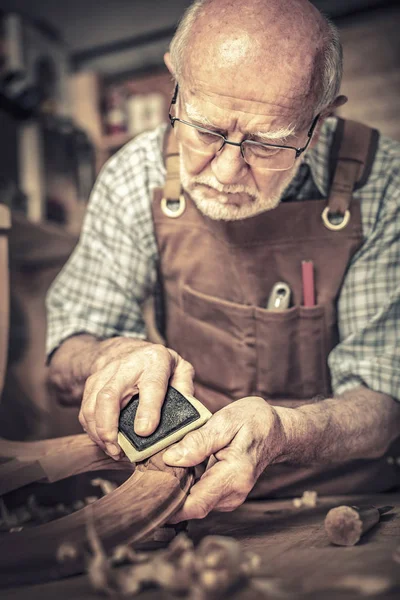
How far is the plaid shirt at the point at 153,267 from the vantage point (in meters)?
1.24

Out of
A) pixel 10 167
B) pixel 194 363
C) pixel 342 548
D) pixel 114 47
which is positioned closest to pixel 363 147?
pixel 194 363

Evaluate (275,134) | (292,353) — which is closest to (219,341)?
(292,353)

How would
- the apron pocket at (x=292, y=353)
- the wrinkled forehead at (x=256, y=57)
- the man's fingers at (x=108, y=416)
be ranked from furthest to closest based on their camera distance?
the apron pocket at (x=292, y=353)
the wrinkled forehead at (x=256, y=57)
the man's fingers at (x=108, y=416)

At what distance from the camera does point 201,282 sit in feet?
4.22

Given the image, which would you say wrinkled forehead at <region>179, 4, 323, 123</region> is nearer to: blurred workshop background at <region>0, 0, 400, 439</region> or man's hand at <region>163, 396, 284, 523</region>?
man's hand at <region>163, 396, 284, 523</region>

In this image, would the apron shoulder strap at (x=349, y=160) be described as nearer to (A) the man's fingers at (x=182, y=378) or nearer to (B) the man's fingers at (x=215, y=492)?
(A) the man's fingers at (x=182, y=378)

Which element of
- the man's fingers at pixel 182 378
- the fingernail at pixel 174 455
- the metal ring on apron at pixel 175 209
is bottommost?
the fingernail at pixel 174 455

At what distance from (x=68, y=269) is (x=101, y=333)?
7.7 inches

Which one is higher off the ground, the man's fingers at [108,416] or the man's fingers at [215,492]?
the man's fingers at [108,416]

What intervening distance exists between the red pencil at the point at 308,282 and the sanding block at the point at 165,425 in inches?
18.7

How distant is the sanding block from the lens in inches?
31.9

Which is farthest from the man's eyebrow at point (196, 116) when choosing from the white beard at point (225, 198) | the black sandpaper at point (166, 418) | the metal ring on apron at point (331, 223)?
the black sandpaper at point (166, 418)

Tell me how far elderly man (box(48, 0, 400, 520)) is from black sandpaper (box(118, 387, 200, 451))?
3 cm

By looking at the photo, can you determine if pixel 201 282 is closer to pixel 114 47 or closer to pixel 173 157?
pixel 173 157
